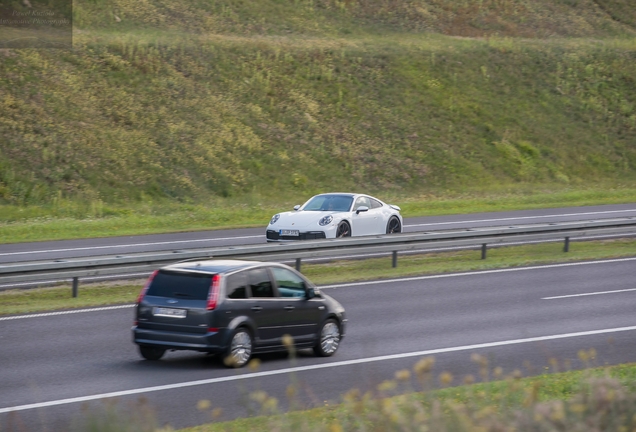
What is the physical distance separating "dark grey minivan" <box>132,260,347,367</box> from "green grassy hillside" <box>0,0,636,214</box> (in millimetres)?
20062

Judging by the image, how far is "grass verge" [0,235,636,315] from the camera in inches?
637

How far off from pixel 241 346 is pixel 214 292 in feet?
2.52

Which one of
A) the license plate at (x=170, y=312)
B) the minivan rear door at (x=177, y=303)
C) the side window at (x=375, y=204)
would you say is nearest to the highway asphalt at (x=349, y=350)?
the minivan rear door at (x=177, y=303)

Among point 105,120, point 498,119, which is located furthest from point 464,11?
point 105,120

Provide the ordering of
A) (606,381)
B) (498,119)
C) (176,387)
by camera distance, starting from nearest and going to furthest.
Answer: (606,381) → (176,387) → (498,119)

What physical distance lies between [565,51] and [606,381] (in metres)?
55.0

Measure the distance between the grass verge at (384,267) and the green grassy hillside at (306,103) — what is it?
13.2 meters

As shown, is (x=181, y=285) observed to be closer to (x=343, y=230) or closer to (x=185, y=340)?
(x=185, y=340)

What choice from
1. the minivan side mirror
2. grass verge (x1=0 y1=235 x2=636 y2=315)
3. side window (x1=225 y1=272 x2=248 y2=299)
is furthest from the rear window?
grass verge (x1=0 y1=235 x2=636 y2=315)

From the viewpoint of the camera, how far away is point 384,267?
2148cm

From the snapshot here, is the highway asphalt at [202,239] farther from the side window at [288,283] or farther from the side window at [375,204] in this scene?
the side window at [288,283]

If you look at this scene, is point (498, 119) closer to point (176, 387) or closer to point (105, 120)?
point (105, 120)

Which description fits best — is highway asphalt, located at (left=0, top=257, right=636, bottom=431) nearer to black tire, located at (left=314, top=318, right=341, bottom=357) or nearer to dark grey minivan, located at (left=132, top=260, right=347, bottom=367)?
black tire, located at (left=314, top=318, right=341, bottom=357)

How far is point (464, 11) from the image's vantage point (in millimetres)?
62062
